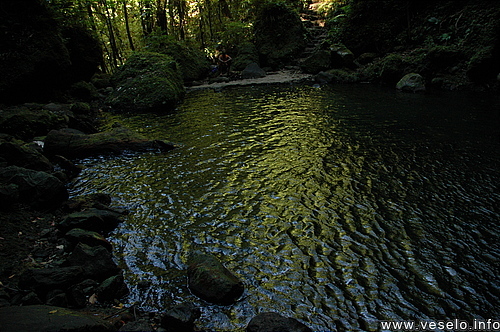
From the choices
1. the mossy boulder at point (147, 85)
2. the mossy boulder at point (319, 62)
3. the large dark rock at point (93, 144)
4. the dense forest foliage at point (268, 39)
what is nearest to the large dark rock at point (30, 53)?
the dense forest foliage at point (268, 39)

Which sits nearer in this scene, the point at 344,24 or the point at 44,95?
the point at 44,95

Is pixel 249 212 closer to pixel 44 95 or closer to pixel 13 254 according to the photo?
pixel 13 254

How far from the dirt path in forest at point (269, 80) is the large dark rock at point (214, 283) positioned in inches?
772

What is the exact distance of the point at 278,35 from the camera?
28.9 m

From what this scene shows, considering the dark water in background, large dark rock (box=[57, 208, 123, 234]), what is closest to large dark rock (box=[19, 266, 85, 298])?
the dark water in background

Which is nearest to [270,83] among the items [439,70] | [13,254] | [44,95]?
[439,70]

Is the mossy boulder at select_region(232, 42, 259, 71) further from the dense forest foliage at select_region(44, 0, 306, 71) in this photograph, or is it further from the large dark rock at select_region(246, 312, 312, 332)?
the large dark rock at select_region(246, 312, 312, 332)

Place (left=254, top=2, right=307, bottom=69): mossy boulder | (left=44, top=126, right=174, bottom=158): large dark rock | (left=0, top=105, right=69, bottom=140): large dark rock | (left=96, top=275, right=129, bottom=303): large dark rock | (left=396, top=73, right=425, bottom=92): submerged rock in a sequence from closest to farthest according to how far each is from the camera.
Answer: (left=96, top=275, right=129, bottom=303): large dark rock < (left=44, top=126, right=174, bottom=158): large dark rock < (left=0, top=105, right=69, bottom=140): large dark rock < (left=396, top=73, right=425, bottom=92): submerged rock < (left=254, top=2, right=307, bottom=69): mossy boulder

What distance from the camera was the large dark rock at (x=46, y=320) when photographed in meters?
3.00

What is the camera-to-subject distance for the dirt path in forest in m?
22.7

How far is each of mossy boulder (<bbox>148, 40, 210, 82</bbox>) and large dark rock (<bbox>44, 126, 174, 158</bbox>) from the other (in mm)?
16288

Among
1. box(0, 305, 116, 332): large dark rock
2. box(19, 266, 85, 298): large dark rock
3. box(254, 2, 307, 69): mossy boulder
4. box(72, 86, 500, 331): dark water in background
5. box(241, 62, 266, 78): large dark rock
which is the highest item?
box(254, 2, 307, 69): mossy boulder

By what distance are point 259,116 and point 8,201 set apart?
987 centimetres

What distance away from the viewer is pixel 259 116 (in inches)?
544
